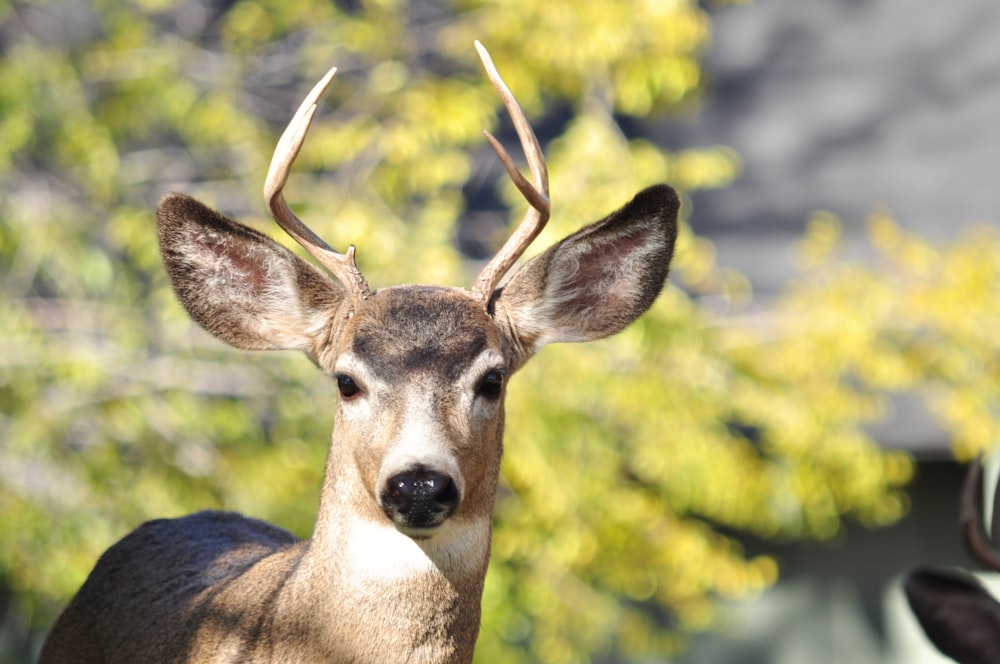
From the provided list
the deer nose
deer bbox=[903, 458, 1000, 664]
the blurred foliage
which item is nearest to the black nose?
the deer nose

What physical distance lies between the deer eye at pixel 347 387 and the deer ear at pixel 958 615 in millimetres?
1333

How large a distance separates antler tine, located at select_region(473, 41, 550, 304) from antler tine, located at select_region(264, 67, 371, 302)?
1.04 ft

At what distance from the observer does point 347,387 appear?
3650 millimetres

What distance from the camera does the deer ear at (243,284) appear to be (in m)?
3.82

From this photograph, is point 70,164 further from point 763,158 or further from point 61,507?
point 763,158

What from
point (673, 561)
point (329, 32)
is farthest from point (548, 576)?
point (329, 32)

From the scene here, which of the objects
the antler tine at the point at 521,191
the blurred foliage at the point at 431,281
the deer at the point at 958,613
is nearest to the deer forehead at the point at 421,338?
the antler tine at the point at 521,191

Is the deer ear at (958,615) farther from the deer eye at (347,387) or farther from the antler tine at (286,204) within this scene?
the antler tine at (286,204)

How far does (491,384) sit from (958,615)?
1.17 metres

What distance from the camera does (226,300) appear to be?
396cm

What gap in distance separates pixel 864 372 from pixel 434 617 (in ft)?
17.6

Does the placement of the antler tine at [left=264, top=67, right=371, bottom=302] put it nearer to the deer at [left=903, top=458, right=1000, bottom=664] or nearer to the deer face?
the deer face

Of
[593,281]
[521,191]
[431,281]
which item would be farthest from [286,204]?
[431,281]

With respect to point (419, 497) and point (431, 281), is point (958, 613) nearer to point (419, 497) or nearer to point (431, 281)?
point (419, 497)
